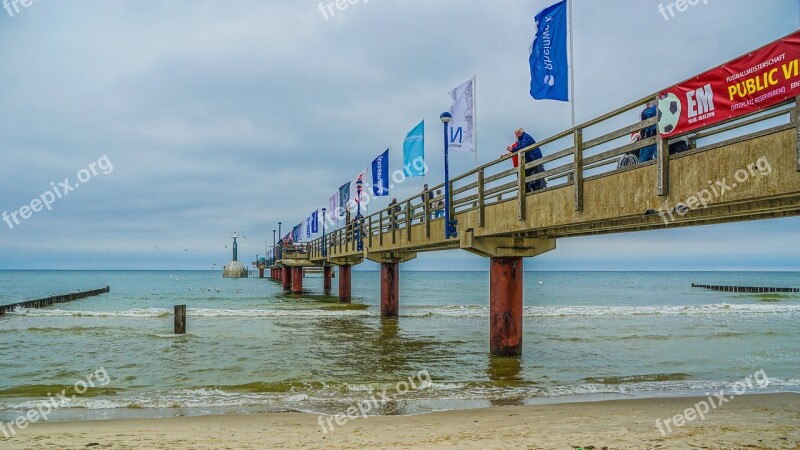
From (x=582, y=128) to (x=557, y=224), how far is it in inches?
79.9

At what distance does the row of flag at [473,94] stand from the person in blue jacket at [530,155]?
1.04m

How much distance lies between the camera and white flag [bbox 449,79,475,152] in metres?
18.1

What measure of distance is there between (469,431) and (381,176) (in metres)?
18.5

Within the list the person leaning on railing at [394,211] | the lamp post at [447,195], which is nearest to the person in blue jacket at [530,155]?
the lamp post at [447,195]

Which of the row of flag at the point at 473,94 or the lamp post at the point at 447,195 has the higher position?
the row of flag at the point at 473,94

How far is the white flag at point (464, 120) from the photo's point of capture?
→ 1814 centimetres

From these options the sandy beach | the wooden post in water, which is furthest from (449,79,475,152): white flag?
the wooden post in water

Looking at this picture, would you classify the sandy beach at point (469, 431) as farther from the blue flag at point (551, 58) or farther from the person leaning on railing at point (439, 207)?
the person leaning on railing at point (439, 207)

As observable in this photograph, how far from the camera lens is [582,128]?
37.4ft

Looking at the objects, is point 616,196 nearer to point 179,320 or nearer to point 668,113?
point 668,113

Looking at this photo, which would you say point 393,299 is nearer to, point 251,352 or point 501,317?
point 251,352

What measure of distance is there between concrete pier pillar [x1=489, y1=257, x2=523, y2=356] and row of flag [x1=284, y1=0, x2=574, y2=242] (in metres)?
3.84

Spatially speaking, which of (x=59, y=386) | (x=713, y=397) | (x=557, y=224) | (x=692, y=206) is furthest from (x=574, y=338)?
(x=59, y=386)

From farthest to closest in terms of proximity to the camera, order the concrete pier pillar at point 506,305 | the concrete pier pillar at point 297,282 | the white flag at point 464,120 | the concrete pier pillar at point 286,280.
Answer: the concrete pier pillar at point 286,280 → the concrete pier pillar at point 297,282 → the white flag at point 464,120 → the concrete pier pillar at point 506,305
